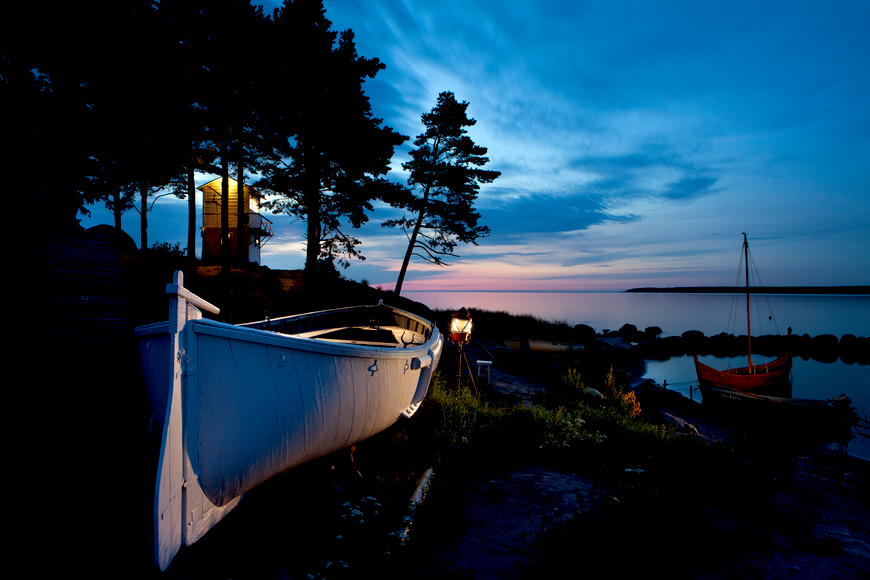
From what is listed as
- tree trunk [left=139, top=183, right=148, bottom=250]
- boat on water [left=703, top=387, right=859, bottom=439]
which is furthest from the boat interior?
tree trunk [left=139, top=183, right=148, bottom=250]

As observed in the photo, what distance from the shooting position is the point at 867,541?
3719mm

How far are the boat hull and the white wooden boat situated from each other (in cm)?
1560

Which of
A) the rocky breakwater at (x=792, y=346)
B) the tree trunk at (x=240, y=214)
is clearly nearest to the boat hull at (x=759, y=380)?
the rocky breakwater at (x=792, y=346)

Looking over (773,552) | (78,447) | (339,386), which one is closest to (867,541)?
(773,552)

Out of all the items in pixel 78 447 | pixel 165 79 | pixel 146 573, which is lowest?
pixel 146 573

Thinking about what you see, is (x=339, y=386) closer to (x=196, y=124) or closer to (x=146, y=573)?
(x=146, y=573)

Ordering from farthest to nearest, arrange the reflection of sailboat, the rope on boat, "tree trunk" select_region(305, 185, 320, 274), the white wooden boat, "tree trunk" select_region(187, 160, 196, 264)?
1. "tree trunk" select_region(187, 160, 196, 264)
2. "tree trunk" select_region(305, 185, 320, 274)
3. the reflection of sailboat
4. the rope on boat
5. the white wooden boat

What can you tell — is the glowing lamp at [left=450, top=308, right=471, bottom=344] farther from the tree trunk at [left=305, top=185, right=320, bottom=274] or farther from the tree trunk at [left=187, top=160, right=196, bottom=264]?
the tree trunk at [left=187, top=160, right=196, bottom=264]

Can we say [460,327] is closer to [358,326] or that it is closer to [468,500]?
[358,326]

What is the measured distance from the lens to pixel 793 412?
11203 mm

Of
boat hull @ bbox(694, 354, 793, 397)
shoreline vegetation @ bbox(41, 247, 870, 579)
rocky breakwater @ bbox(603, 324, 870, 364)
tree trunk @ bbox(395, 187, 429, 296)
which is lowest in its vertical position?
rocky breakwater @ bbox(603, 324, 870, 364)

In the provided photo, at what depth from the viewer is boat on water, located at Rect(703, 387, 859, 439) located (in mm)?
10711

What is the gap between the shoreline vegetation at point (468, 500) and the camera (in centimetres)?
305

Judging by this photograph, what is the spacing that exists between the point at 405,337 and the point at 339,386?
14.0 ft
